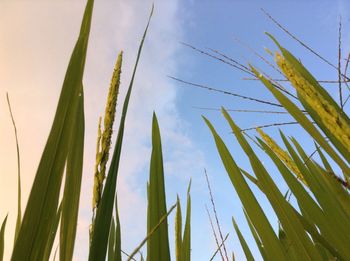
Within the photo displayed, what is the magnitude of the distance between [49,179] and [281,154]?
528 mm

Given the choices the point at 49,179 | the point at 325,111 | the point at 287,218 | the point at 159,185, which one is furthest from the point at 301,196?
the point at 49,179

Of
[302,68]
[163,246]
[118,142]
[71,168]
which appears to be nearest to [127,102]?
[118,142]

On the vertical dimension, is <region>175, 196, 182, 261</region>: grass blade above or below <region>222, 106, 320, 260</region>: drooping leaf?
above

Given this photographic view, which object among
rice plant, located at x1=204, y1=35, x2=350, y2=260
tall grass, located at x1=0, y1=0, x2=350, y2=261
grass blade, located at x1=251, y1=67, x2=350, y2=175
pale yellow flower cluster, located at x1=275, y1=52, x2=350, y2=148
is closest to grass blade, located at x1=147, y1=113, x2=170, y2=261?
tall grass, located at x1=0, y1=0, x2=350, y2=261

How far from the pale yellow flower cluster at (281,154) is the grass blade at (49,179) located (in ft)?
1.51

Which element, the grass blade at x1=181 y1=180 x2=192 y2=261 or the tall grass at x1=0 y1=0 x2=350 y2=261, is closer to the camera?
the tall grass at x1=0 y1=0 x2=350 y2=261

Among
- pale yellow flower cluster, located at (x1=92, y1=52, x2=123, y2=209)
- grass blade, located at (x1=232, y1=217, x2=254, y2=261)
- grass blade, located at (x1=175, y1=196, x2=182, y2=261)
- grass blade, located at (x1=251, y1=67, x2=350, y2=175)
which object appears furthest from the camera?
grass blade, located at (x1=232, y1=217, x2=254, y2=261)

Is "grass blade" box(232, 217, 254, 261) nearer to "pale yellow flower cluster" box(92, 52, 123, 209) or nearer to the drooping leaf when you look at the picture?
the drooping leaf

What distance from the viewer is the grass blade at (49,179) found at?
47cm

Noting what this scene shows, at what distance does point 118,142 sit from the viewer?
23.0 inches

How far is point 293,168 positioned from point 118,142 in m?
0.46

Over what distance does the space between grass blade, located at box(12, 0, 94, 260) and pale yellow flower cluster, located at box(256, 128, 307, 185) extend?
1.51ft

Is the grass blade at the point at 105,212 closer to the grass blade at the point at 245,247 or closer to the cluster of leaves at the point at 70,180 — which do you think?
the cluster of leaves at the point at 70,180

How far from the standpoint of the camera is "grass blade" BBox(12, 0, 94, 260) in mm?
466
